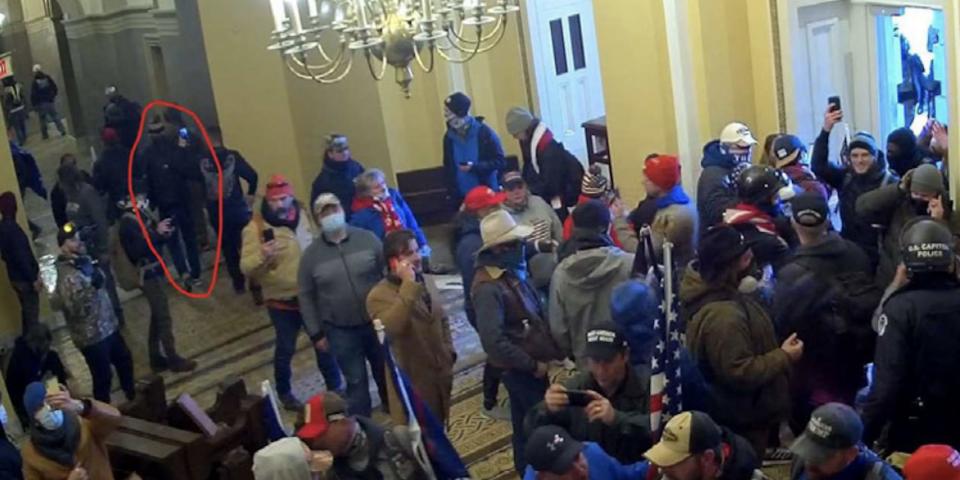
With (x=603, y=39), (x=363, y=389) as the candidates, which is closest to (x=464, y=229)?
(x=363, y=389)

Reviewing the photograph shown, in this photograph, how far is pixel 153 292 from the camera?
7.64 metres

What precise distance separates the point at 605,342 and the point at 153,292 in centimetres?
431

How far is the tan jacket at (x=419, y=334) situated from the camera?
552 cm

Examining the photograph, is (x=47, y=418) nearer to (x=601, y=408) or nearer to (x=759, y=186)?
(x=601, y=408)

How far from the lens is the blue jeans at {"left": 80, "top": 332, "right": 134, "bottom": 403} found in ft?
23.1

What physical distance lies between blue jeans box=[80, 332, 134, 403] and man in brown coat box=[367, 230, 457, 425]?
216 cm

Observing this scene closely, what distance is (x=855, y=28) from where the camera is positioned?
26.5 feet

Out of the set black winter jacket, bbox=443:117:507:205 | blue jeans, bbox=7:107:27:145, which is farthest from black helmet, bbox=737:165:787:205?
blue jeans, bbox=7:107:27:145

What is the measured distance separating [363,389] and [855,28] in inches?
160

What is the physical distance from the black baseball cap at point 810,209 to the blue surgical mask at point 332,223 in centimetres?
227

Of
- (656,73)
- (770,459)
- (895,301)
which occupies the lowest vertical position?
(770,459)

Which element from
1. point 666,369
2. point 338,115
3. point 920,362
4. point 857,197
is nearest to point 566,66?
point 338,115

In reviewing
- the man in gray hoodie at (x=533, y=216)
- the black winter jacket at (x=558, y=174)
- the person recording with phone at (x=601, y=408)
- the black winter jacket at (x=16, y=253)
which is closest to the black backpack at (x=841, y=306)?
the person recording with phone at (x=601, y=408)

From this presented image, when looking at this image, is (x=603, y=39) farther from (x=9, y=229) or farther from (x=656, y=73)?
(x=9, y=229)
